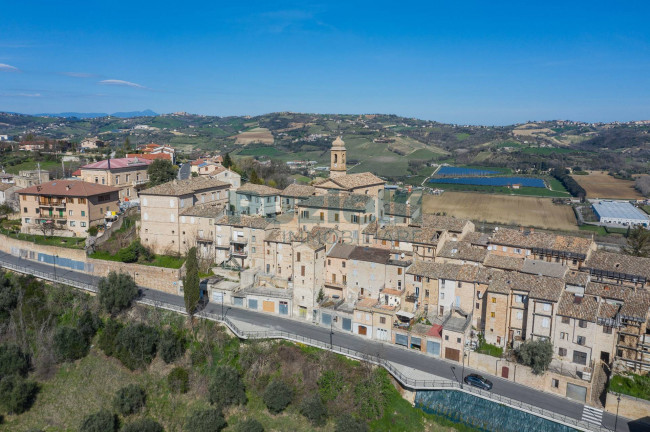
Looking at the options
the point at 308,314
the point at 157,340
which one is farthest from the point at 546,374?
the point at 157,340

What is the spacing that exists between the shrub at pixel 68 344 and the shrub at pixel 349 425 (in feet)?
76.6

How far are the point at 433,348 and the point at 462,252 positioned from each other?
9.90 meters

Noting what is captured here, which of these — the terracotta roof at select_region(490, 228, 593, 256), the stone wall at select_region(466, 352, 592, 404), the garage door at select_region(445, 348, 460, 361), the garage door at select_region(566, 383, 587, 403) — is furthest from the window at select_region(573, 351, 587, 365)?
the terracotta roof at select_region(490, 228, 593, 256)

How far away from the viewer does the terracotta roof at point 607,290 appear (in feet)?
115

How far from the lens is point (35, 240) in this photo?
54.0 meters

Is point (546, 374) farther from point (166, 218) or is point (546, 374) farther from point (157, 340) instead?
point (166, 218)

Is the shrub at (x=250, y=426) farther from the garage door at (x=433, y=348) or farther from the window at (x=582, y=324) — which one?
the window at (x=582, y=324)

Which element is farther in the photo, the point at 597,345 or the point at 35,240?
the point at 35,240

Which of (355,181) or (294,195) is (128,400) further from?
(355,181)

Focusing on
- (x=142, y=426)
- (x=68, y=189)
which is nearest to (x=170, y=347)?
(x=142, y=426)

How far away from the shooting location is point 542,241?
42.2m

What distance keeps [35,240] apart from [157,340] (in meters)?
24.4

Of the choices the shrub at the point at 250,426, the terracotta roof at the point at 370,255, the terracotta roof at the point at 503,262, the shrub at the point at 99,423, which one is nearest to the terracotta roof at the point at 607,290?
the terracotta roof at the point at 503,262

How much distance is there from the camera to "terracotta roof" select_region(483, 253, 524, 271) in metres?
39.7
